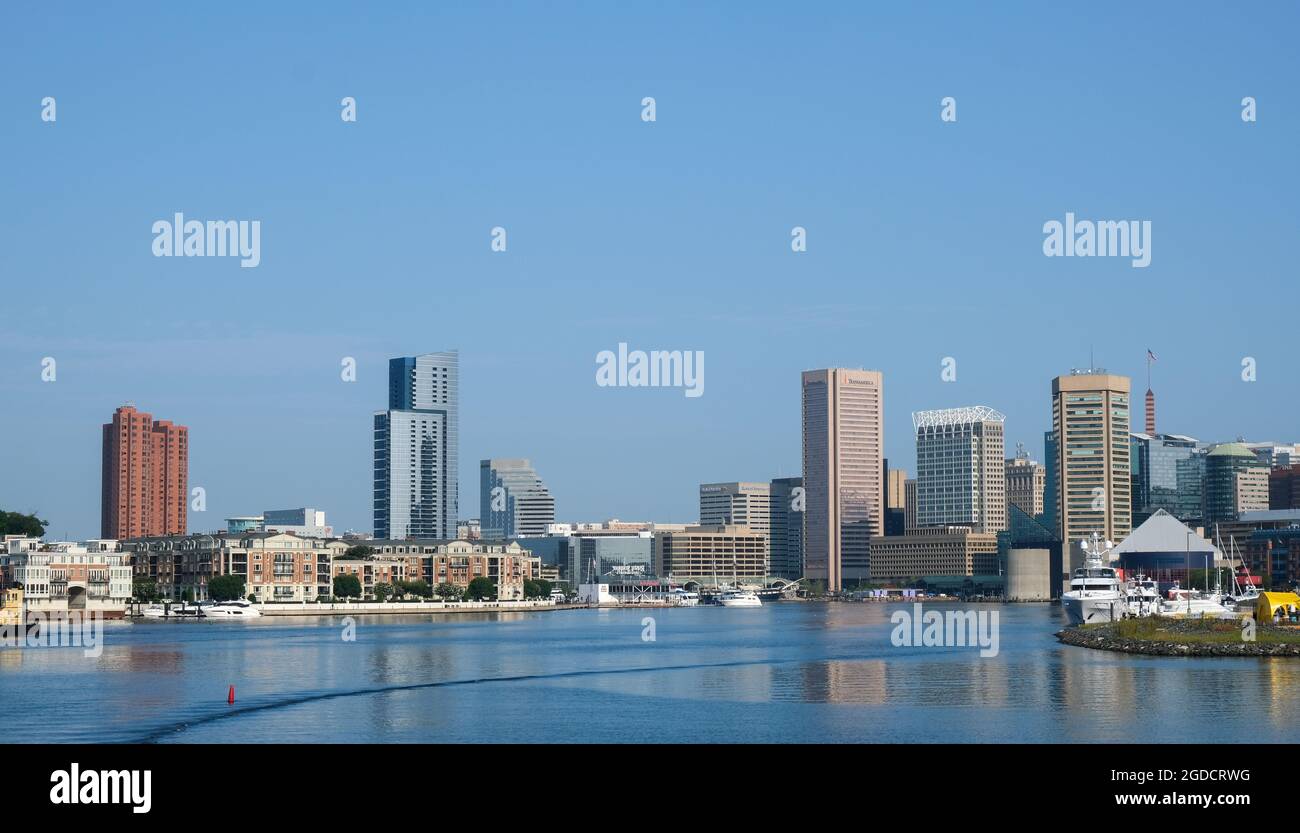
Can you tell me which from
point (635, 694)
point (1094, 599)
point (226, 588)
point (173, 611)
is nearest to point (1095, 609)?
point (1094, 599)

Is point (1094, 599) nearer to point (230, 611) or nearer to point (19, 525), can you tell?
point (230, 611)

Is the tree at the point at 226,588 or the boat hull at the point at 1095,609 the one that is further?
the tree at the point at 226,588

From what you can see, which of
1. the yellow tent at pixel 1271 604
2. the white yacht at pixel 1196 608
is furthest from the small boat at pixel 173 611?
the yellow tent at pixel 1271 604

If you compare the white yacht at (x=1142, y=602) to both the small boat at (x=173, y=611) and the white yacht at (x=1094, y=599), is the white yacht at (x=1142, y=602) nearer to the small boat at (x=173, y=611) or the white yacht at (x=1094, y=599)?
the white yacht at (x=1094, y=599)

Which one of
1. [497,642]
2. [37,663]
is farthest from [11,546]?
[37,663]

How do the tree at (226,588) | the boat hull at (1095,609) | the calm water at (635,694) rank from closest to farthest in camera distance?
1. the calm water at (635,694)
2. the boat hull at (1095,609)
3. the tree at (226,588)

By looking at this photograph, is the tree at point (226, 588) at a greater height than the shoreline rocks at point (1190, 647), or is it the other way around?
the shoreline rocks at point (1190, 647)
